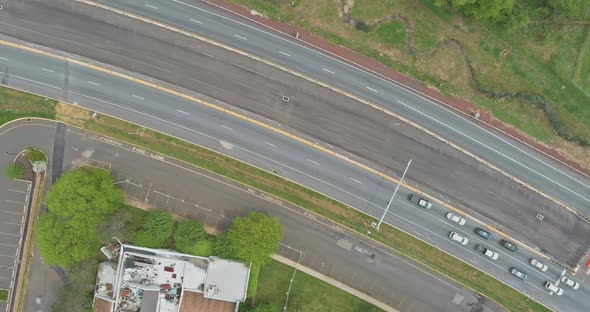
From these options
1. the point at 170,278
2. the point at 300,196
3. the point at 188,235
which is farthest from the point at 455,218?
the point at 170,278

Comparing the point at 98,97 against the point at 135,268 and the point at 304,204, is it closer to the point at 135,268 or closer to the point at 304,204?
the point at 135,268

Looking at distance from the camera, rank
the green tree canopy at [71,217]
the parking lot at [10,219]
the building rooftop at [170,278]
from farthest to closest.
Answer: the parking lot at [10,219]
the building rooftop at [170,278]
the green tree canopy at [71,217]

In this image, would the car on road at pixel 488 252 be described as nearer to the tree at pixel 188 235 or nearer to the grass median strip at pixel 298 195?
the grass median strip at pixel 298 195

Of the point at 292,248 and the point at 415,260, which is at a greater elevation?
the point at 415,260

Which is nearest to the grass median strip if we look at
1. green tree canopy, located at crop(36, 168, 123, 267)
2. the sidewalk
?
the sidewalk

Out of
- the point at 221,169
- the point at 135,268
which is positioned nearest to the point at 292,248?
the point at 221,169

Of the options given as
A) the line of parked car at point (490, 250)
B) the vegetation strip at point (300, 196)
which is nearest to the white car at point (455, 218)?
the line of parked car at point (490, 250)

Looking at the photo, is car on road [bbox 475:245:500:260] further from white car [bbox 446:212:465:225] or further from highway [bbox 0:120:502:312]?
highway [bbox 0:120:502:312]
